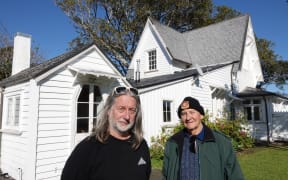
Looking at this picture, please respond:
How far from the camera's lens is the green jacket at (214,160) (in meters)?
2.60

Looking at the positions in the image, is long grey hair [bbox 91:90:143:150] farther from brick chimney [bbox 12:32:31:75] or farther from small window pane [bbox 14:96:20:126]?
brick chimney [bbox 12:32:31:75]

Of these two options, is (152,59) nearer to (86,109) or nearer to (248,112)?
(248,112)

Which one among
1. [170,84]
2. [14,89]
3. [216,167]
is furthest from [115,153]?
[170,84]

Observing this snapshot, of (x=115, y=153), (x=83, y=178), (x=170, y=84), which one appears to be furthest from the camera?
(x=170, y=84)

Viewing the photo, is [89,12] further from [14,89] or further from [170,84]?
[14,89]

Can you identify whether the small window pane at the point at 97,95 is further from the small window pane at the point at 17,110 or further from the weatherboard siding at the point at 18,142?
the small window pane at the point at 17,110

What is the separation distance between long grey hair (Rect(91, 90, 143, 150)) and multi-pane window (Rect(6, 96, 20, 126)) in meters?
6.22

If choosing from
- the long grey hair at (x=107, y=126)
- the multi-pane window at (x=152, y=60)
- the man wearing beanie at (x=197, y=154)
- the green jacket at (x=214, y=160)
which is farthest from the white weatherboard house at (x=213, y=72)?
the long grey hair at (x=107, y=126)

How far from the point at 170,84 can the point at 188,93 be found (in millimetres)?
1590

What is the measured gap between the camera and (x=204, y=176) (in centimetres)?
257

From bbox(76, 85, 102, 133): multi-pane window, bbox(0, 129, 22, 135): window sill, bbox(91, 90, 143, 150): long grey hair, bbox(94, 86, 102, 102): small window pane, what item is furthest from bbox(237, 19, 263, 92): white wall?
bbox(91, 90, 143, 150): long grey hair

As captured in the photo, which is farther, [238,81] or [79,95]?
[238,81]

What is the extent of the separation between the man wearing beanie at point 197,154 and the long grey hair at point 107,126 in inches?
25.9

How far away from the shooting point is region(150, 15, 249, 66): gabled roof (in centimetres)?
1862
